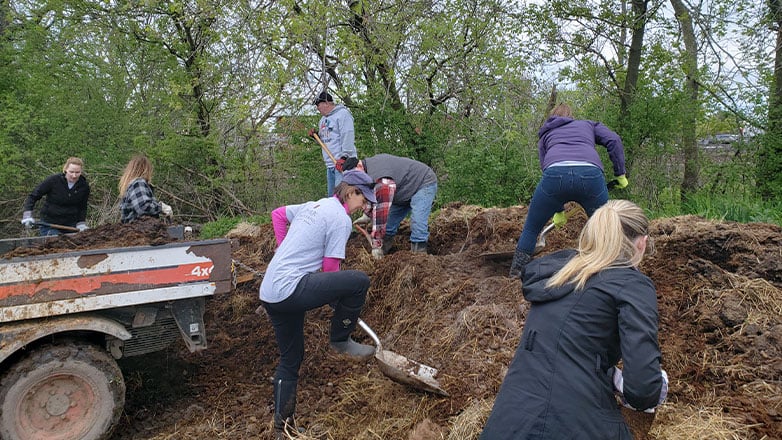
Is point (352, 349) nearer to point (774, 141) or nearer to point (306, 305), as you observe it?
point (306, 305)

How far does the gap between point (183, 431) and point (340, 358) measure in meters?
1.28

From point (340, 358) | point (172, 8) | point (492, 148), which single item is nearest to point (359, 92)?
point (492, 148)

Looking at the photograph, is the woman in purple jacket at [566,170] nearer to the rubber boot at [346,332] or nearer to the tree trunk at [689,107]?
the rubber boot at [346,332]

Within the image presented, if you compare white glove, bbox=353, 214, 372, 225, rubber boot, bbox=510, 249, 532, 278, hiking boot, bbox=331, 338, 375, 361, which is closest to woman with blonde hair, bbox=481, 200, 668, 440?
hiking boot, bbox=331, 338, 375, 361

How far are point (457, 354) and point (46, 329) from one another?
2.61 m

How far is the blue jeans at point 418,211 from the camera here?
5.66m

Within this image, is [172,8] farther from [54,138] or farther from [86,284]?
[86,284]

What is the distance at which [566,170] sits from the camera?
13.4 ft

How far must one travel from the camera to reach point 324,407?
3.95 metres

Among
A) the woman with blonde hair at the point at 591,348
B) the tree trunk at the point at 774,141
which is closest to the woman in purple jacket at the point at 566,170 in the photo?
the woman with blonde hair at the point at 591,348

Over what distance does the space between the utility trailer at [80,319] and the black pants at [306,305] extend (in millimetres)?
725

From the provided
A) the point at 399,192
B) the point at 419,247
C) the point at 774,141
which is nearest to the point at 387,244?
the point at 419,247

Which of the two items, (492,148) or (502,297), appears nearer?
(502,297)

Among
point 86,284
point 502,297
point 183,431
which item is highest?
point 86,284
